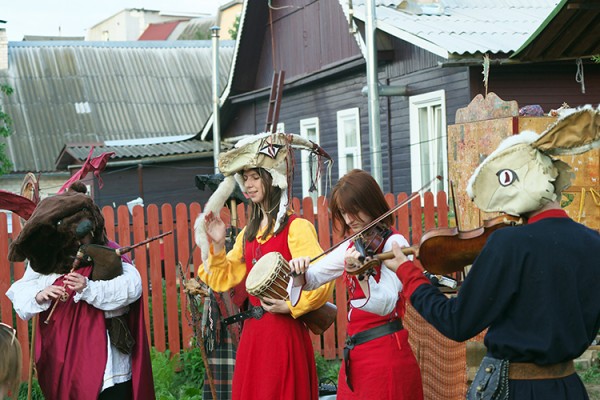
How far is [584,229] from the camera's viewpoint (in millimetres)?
3492

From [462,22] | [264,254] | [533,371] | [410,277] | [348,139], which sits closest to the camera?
[533,371]

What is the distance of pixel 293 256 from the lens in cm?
466

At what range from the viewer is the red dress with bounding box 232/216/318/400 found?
4.61 m

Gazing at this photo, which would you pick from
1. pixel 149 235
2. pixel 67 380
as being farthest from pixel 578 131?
pixel 149 235

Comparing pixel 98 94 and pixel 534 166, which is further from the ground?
pixel 98 94

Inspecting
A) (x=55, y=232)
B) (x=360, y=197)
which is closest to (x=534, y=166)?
(x=360, y=197)

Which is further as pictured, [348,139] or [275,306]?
[348,139]

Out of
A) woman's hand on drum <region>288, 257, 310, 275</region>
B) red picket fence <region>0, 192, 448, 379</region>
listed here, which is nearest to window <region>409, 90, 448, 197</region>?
red picket fence <region>0, 192, 448, 379</region>

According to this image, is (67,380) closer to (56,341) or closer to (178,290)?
(56,341)

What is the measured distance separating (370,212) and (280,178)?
2.09 ft

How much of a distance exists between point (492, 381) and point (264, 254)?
1.62 meters

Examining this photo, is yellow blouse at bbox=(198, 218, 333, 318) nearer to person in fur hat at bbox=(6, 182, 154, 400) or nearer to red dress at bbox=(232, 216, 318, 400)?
red dress at bbox=(232, 216, 318, 400)

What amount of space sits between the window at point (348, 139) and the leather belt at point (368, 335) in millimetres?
12268

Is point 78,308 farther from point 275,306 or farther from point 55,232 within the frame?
point 275,306
